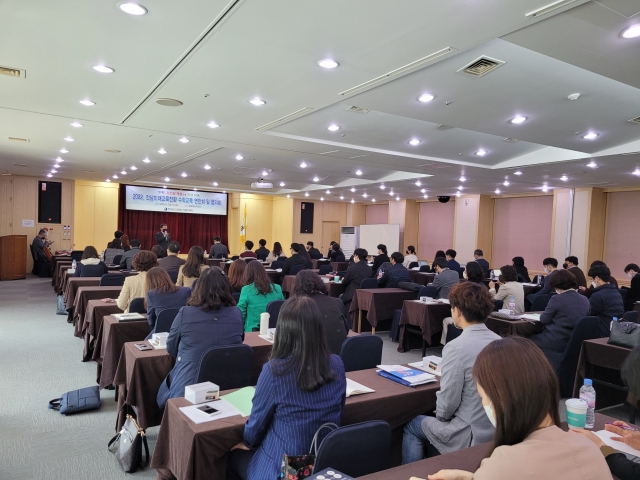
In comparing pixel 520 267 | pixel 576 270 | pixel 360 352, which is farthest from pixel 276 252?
pixel 360 352

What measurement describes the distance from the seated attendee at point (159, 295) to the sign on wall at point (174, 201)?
13282mm

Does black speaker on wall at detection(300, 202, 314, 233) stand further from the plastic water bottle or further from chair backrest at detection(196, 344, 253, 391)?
the plastic water bottle

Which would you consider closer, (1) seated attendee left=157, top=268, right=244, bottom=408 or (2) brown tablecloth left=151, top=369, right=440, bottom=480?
(2) brown tablecloth left=151, top=369, right=440, bottom=480

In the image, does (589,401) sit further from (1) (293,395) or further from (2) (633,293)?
(2) (633,293)

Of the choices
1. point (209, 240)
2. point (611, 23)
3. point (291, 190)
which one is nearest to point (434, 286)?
point (611, 23)

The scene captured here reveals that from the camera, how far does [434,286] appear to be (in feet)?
22.1

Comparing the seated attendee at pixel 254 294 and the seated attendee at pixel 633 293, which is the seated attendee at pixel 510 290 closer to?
the seated attendee at pixel 633 293

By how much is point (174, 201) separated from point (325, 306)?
1452cm

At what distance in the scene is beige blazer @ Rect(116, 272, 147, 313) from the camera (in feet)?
15.6

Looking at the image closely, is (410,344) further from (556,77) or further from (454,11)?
(454,11)

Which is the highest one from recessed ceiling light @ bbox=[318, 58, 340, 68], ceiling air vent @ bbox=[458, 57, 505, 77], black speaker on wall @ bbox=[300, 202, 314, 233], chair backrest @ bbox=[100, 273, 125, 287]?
ceiling air vent @ bbox=[458, 57, 505, 77]

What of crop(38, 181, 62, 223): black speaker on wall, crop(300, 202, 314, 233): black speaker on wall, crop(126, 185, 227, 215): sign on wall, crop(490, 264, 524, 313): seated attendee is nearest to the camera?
crop(490, 264, 524, 313): seated attendee

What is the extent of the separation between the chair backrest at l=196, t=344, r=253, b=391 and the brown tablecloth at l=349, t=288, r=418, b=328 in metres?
4.27

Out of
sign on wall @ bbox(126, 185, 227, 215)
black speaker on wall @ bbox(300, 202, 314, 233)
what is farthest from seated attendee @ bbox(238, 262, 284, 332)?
black speaker on wall @ bbox(300, 202, 314, 233)
